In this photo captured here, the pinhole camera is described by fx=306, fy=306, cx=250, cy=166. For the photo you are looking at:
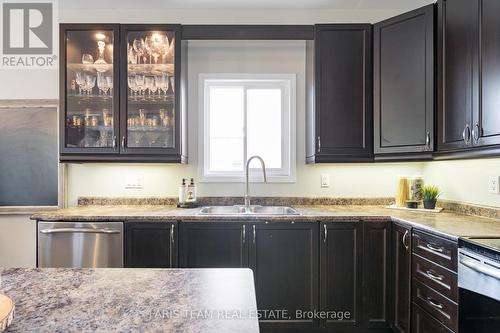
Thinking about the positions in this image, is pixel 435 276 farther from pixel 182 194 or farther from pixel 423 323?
pixel 182 194

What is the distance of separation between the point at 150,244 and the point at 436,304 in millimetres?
1829

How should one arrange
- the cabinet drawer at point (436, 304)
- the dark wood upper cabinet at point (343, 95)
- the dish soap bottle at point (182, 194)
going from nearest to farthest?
the cabinet drawer at point (436, 304)
the dark wood upper cabinet at point (343, 95)
the dish soap bottle at point (182, 194)

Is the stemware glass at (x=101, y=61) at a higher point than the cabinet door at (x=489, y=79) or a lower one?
higher

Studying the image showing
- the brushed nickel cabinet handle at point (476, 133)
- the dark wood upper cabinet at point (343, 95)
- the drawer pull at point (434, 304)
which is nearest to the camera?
the drawer pull at point (434, 304)

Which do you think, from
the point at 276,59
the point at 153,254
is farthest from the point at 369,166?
the point at 153,254

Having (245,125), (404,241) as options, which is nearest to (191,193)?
(245,125)

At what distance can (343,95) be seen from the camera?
8.16 ft

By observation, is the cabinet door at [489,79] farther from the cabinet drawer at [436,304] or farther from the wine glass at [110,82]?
the wine glass at [110,82]

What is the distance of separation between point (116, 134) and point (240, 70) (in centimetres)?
124

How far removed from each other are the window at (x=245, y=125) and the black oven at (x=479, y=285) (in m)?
1.62

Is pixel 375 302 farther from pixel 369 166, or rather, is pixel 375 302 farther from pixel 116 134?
pixel 116 134

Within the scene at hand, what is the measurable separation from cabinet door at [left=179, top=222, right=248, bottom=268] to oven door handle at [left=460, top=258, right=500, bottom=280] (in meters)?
1.30

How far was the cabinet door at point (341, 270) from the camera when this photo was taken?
2203mm
